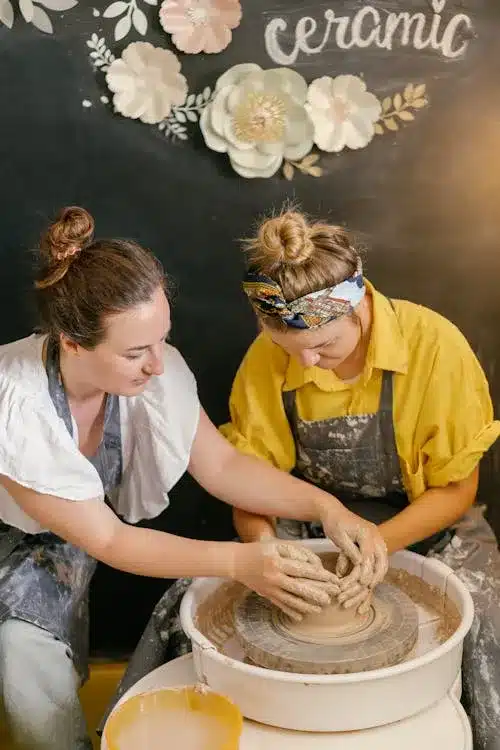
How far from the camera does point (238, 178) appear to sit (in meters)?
2.00

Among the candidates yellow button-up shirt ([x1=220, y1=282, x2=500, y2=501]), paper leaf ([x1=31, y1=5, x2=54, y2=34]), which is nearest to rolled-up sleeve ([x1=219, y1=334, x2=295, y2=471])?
yellow button-up shirt ([x1=220, y1=282, x2=500, y2=501])

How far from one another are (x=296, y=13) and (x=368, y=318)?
2.41 ft

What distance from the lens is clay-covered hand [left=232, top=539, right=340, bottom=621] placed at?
1421mm

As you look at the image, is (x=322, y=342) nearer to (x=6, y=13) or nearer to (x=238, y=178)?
(x=238, y=178)

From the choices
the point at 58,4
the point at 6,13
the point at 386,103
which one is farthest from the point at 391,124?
the point at 6,13

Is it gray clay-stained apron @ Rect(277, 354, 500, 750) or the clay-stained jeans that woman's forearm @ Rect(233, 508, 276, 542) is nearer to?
gray clay-stained apron @ Rect(277, 354, 500, 750)

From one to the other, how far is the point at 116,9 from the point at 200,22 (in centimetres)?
20

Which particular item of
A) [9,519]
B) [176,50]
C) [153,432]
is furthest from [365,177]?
[9,519]

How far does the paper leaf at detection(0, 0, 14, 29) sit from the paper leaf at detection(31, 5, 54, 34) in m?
0.05

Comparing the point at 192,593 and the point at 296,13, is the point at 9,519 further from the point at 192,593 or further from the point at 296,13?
the point at 296,13

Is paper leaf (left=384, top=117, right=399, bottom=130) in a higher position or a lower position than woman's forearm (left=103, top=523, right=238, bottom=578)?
higher

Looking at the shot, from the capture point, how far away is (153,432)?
1749mm

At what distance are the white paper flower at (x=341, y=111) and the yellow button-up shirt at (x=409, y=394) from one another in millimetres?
399

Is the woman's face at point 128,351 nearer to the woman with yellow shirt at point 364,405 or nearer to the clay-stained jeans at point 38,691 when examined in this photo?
the woman with yellow shirt at point 364,405
